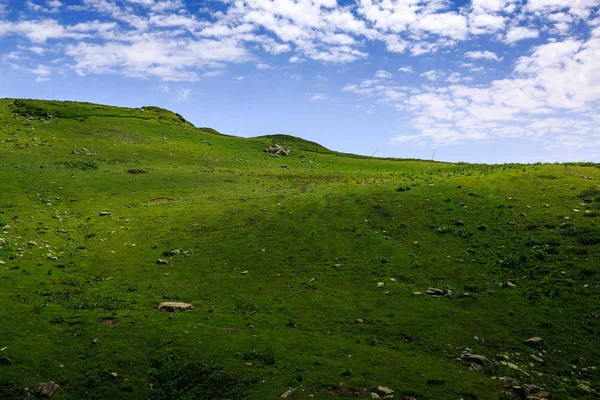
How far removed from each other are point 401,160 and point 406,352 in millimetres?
56941

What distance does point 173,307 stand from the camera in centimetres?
2170

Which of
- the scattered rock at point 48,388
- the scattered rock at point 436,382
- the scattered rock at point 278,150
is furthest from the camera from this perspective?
the scattered rock at point 278,150

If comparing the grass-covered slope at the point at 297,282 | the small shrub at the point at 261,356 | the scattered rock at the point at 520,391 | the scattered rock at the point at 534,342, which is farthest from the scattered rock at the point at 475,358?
the small shrub at the point at 261,356

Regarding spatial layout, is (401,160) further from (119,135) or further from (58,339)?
(58,339)

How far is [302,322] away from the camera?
A: 21.3 metres

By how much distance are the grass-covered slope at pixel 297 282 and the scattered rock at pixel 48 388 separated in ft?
1.59

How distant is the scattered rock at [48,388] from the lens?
1422 cm

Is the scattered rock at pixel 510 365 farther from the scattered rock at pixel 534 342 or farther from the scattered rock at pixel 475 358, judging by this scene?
the scattered rock at pixel 534 342

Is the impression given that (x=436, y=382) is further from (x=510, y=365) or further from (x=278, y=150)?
(x=278, y=150)

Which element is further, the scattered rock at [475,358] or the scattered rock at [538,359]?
the scattered rock at [538,359]

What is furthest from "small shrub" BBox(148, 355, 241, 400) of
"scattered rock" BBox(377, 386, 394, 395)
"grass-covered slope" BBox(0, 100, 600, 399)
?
"scattered rock" BBox(377, 386, 394, 395)

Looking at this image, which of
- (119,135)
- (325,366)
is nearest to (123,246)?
(325,366)

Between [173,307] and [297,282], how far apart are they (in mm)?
8098

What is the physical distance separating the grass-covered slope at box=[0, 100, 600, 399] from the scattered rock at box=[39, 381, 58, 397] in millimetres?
485
